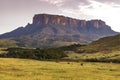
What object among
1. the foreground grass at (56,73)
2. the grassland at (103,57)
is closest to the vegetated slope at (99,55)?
the grassland at (103,57)

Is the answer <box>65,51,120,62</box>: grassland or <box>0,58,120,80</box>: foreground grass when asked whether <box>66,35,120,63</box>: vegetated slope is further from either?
<box>0,58,120,80</box>: foreground grass

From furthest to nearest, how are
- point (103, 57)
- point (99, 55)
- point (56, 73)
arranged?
point (99, 55) → point (103, 57) → point (56, 73)

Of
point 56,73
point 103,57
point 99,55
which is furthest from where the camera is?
point 99,55

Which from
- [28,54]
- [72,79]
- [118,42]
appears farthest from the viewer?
[118,42]

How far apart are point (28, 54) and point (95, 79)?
88.3 meters

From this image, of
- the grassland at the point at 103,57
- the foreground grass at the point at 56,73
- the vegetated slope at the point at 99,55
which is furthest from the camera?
the vegetated slope at the point at 99,55

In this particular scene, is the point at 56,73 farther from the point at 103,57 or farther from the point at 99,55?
the point at 99,55

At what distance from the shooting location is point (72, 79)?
42.9 m

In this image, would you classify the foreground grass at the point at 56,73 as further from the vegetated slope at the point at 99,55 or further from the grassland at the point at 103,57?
the vegetated slope at the point at 99,55

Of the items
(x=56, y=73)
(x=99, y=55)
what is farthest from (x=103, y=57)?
(x=56, y=73)

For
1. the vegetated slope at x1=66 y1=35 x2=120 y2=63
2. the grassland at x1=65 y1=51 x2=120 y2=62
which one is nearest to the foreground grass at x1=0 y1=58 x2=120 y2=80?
the grassland at x1=65 y1=51 x2=120 y2=62

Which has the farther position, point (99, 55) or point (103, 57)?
point (99, 55)

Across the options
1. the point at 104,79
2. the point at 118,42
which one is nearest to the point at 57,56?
the point at 118,42

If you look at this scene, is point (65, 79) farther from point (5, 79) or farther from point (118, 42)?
point (118, 42)
